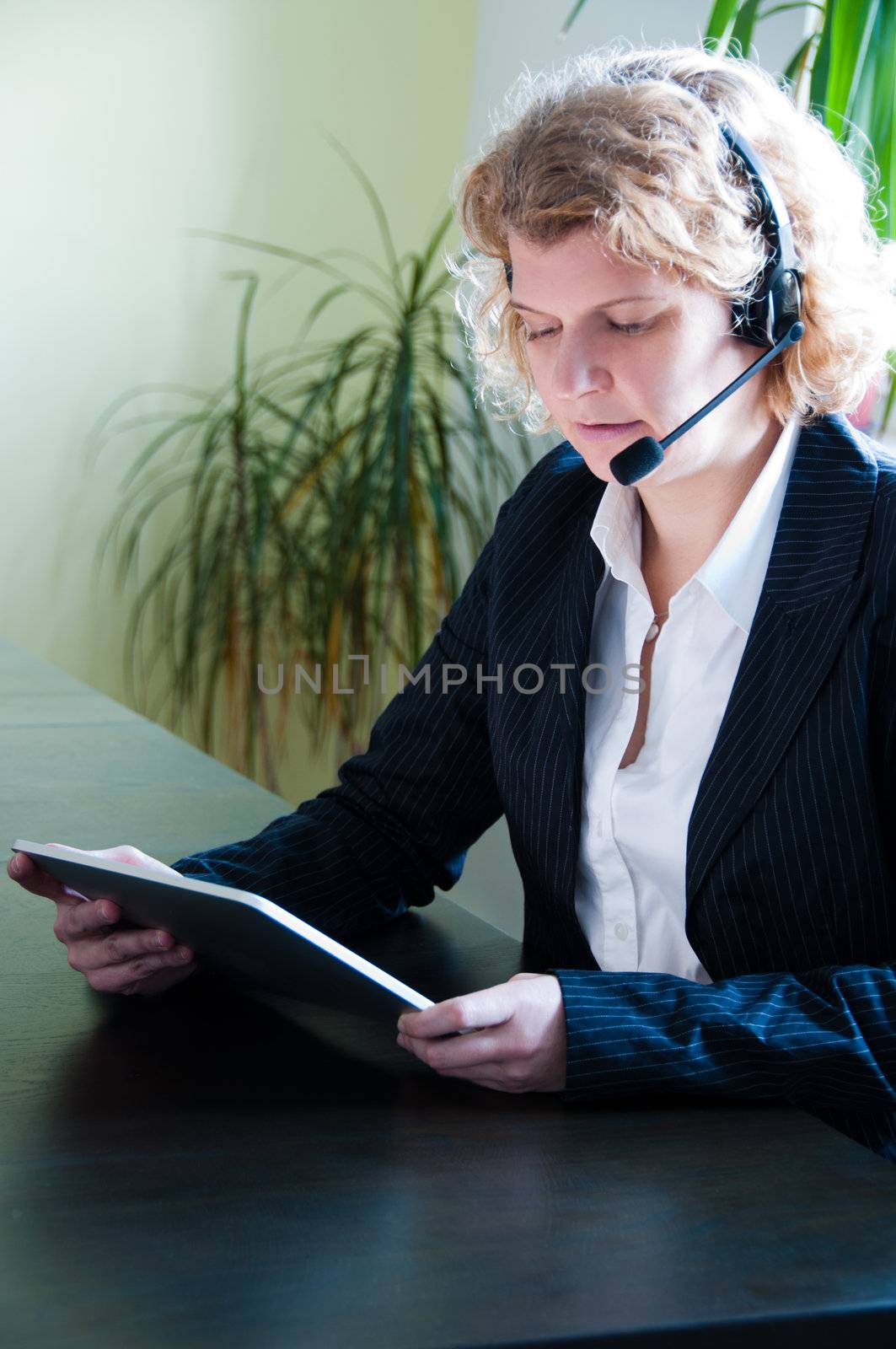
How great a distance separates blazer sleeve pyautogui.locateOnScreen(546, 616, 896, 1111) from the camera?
0.81m

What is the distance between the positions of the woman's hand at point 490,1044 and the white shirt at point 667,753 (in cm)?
34

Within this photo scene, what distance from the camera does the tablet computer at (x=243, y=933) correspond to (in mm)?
763

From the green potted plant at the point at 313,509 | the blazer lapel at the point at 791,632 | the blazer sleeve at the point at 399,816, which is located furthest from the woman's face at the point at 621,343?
the green potted plant at the point at 313,509

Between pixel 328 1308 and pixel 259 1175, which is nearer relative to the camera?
pixel 328 1308

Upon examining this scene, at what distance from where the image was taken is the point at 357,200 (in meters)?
3.21

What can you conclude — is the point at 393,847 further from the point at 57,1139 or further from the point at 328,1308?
the point at 328,1308

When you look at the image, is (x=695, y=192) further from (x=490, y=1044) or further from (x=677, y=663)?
(x=490, y=1044)

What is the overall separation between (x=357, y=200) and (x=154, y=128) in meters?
0.47

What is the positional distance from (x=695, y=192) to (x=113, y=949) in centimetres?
68

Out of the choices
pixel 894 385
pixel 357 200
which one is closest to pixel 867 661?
pixel 894 385

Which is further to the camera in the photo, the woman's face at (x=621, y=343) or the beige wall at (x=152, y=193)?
the beige wall at (x=152, y=193)

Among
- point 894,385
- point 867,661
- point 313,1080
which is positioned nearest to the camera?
point 313,1080

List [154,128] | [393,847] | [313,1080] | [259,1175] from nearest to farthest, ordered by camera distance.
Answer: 1. [259,1175]
2. [313,1080]
3. [393,847]
4. [154,128]

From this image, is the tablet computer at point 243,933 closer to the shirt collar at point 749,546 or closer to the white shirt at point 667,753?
the white shirt at point 667,753
